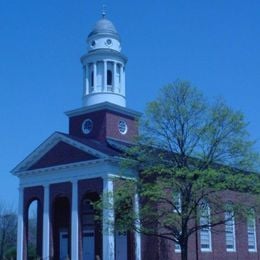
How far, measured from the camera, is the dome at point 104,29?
44.0 m

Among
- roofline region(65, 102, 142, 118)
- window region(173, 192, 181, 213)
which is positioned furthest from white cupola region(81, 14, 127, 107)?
window region(173, 192, 181, 213)

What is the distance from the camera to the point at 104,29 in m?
44.2

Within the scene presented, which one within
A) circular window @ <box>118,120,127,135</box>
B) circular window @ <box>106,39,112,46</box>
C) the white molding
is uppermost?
circular window @ <box>106,39,112,46</box>

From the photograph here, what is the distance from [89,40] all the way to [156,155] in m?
16.0

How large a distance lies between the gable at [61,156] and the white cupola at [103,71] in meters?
5.26

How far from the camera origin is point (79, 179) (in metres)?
36.6

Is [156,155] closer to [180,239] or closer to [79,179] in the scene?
[180,239]

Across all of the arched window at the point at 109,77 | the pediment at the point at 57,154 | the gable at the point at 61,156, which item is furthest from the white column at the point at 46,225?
the arched window at the point at 109,77

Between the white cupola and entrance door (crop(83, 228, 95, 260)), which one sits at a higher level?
the white cupola

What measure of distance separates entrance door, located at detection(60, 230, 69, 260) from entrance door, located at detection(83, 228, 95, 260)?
55.8 inches

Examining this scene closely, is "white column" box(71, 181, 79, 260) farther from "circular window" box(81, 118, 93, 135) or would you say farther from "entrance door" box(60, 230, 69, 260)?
"circular window" box(81, 118, 93, 135)

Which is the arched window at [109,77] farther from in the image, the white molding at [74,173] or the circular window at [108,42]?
the white molding at [74,173]

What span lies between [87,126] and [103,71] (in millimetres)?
4449

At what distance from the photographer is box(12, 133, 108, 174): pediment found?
36.5 m
